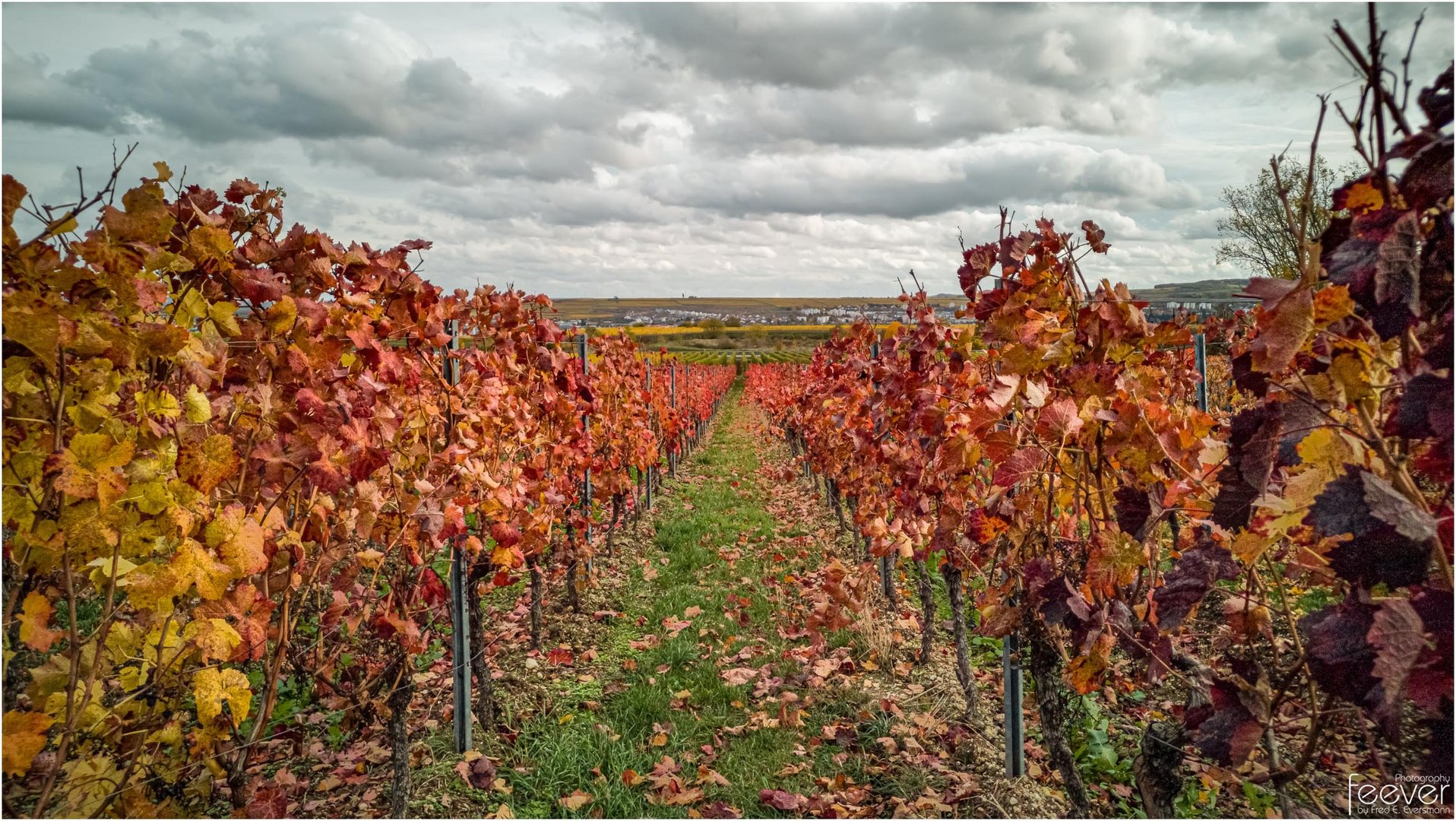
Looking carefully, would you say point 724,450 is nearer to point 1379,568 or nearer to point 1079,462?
point 1079,462

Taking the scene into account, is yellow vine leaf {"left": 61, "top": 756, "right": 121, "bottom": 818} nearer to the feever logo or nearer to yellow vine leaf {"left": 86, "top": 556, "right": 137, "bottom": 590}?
yellow vine leaf {"left": 86, "top": 556, "right": 137, "bottom": 590}

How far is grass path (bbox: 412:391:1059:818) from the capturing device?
3.24 m

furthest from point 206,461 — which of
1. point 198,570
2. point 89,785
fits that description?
point 89,785

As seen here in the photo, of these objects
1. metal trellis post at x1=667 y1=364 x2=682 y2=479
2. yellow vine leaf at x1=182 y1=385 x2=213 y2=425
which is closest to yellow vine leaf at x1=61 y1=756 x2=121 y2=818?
yellow vine leaf at x1=182 y1=385 x2=213 y2=425

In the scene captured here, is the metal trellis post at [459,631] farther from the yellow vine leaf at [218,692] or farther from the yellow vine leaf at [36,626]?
the yellow vine leaf at [36,626]

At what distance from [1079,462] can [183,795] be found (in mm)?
3694

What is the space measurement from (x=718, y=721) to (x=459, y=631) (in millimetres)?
1472

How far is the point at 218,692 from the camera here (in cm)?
189

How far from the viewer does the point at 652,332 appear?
8594 cm

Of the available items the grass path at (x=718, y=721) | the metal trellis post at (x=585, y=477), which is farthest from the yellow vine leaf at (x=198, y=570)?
the metal trellis post at (x=585, y=477)

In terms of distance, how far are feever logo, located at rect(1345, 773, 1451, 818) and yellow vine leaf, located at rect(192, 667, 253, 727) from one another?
274 cm

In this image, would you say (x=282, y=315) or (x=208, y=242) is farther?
(x=282, y=315)

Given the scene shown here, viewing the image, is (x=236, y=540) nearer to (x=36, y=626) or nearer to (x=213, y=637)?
(x=213, y=637)

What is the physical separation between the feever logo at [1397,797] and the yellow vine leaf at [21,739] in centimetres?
289
